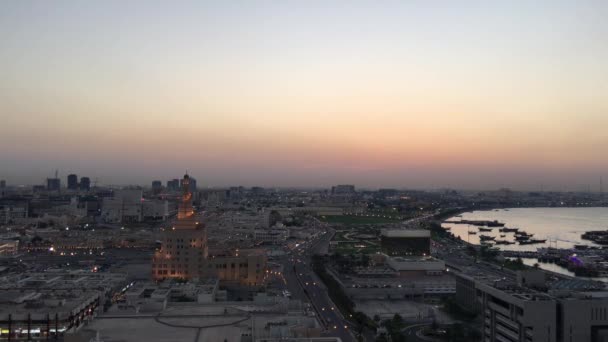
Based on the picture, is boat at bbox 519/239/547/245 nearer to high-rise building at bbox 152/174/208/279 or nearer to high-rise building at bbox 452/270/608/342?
high-rise building at bbox 152/174/208/279

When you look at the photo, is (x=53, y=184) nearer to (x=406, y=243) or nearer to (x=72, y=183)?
(x=72, y=183)

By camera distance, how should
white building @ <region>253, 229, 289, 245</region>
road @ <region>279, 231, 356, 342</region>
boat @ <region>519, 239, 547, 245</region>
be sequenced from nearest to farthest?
road @ <region>279, 231, 356, 342</region> → white building @ <region>253, 229, 289, 245</region> → boat @ <region>519, 239, 547, 245</region>

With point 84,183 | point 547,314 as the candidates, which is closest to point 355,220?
point 547,314

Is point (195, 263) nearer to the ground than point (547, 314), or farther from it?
nearer to the ground

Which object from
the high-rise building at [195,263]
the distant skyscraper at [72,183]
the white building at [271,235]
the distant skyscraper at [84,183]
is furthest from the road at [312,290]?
the distant skyscraper at [72,183]

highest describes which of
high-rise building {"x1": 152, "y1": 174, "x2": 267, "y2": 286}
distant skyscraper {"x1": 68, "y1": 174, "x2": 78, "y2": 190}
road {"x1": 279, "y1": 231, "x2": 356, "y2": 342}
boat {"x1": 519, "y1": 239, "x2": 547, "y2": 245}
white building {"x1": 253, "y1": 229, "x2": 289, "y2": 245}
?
distant skyscraper {"x1": 68, "y1": 174, "x2": 78, "y2": 190}

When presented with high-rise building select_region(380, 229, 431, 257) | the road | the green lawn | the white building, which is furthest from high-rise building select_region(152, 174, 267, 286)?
the green lawn

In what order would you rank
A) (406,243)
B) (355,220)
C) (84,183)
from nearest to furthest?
(406,243)
(355,220)
(84,183)

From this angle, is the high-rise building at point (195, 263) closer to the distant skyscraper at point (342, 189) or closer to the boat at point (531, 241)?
the boat at point (531, 241)

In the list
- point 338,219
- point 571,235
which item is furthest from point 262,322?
point 338,219

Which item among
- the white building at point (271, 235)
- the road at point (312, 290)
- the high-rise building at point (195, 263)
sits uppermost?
the high-rise building at point (195, 263)
